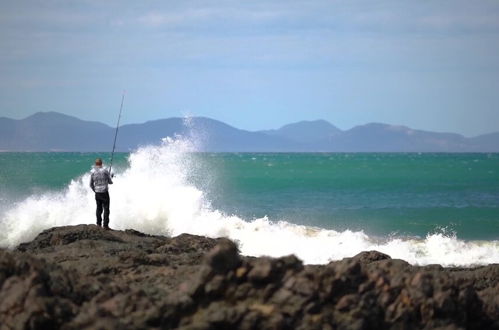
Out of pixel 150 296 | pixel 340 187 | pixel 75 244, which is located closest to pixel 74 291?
pixel 150 296

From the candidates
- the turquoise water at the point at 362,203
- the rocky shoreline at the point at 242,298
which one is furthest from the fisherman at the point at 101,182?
the turquoise water at the point at 362,203

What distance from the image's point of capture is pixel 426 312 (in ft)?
23.9

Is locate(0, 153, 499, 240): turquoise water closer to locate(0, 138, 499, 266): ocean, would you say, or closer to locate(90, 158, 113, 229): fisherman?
locate(0, 138, 499, 266): ocean

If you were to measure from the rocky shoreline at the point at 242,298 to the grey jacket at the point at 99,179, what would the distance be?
8407mm

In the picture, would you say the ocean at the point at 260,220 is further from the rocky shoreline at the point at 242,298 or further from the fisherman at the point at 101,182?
the rocky shoreline at the point at 242,298

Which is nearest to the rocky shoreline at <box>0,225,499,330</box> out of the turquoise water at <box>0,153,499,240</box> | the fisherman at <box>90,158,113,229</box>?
the fisherman at <box>90,158,113,229</box>

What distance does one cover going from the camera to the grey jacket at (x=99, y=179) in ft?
53.6

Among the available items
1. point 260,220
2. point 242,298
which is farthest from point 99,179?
point 260,220

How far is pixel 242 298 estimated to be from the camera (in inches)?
268

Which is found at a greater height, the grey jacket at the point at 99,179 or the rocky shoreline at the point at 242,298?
the grey jacket at the point at 99,179

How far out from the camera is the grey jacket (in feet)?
53.6

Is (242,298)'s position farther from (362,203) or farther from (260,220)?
(362,203)

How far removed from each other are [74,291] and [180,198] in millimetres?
20142

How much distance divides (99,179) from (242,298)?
1003 centimetres
